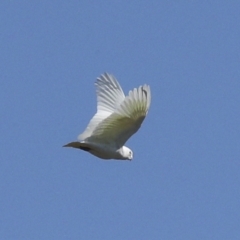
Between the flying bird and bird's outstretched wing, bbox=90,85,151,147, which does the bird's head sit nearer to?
the flying bird

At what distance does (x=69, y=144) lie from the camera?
18844 millimetres

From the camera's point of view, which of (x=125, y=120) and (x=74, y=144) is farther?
(x=74, y=144)

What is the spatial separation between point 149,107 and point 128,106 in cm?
39

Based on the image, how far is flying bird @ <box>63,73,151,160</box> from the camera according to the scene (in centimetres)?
1825

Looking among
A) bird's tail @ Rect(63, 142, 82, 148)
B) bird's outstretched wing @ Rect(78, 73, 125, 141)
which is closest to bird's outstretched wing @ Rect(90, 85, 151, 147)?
bird's tail @ Rect(63, 142, 82, 148)

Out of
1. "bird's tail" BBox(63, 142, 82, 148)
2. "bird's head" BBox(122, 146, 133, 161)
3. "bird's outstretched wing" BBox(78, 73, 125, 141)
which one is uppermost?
"bird's outstretched wing" BBox(78, 73, 125, 141)

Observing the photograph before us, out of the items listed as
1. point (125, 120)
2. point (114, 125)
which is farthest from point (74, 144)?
point (125, 120)

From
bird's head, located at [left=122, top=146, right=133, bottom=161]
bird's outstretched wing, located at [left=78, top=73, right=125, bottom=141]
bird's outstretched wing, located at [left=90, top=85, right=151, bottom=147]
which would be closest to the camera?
bird's outstretched wing, located at [left=90, top=85, right=151, bottom=147]

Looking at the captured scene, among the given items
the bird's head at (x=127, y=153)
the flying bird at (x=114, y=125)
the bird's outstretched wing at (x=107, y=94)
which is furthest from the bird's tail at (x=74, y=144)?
the bird's outstretched wing at (x=107, y=94)

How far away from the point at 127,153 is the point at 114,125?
1.27m

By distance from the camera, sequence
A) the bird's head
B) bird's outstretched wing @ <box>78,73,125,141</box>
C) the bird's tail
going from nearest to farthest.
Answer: the bird's tail → the bird's head → bird's outstretched wing @ <box>78,73,125,141</box>

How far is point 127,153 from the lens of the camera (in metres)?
20.1

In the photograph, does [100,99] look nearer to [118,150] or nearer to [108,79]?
[108,79]

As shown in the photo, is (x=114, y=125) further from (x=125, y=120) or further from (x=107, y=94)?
(x=107, y=94)
